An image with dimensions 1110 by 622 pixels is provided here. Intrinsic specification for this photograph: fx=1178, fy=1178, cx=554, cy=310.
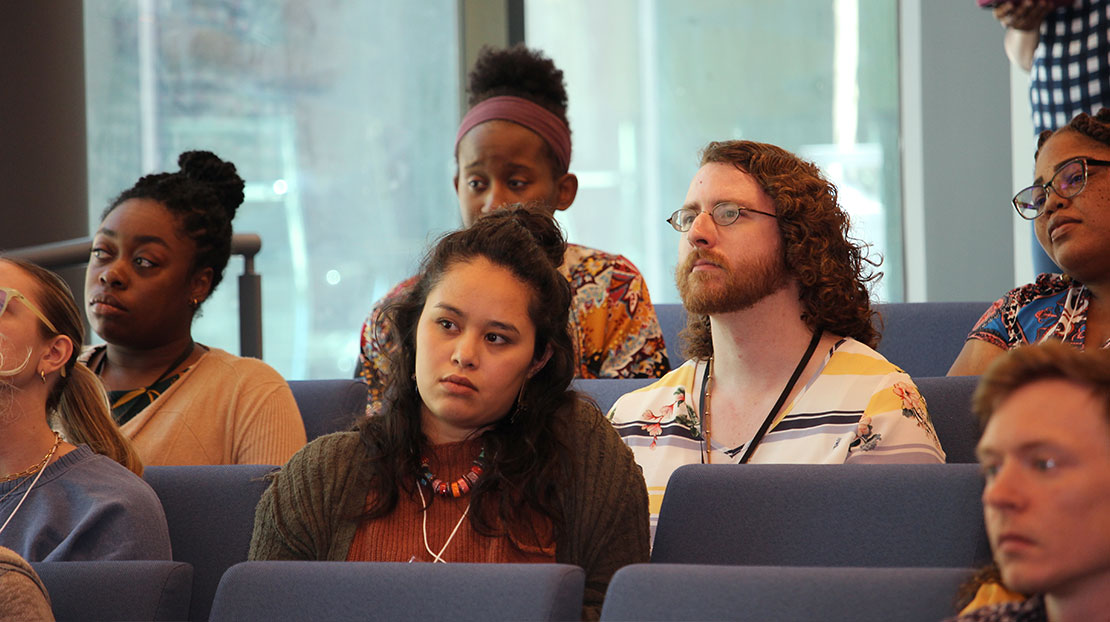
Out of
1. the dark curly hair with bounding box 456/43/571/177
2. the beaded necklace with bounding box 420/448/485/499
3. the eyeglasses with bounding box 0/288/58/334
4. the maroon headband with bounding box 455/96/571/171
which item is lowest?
the beaded necklace with bounding box 420/448/485/499

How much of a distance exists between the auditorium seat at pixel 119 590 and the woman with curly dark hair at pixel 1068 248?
1.56 metres

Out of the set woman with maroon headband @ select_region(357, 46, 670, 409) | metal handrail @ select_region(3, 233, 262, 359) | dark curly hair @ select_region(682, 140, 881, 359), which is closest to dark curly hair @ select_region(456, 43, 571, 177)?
woman with maroon headband @ select_region(357, 46, 670, 409)

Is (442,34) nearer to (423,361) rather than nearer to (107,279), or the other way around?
(107,279)

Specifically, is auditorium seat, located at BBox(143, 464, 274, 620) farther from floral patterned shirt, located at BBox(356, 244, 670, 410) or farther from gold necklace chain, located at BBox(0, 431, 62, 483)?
floral patterned shirt, located at BBox(356, 244, 670, 410)

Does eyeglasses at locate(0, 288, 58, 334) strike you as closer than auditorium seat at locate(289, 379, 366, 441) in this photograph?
Yes

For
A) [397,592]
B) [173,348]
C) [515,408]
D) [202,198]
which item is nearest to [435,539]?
[515,408]

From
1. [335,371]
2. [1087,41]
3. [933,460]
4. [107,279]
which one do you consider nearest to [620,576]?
[933,460]

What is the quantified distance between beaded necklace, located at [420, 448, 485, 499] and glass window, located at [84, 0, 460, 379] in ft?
11.4

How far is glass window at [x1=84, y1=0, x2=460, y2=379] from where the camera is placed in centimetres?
520

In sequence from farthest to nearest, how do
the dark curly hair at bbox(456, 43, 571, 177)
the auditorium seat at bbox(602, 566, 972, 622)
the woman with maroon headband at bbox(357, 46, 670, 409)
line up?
the dark curly hair at bbox(456, 43, 571, 177)
the woman with maroon headband at bbox(357, 46, 670, 409)
the auditorium seat at bbox(602, 566, 972, 622)

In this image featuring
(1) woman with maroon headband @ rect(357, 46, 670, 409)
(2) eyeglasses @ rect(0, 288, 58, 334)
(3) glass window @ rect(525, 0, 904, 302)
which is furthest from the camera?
(3) glass window @ rect(525, 0, 904, 302)

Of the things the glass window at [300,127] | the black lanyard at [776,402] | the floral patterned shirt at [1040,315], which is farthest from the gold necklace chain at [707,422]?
the glass window at [300,127]

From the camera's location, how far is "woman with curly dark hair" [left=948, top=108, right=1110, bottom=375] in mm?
2320

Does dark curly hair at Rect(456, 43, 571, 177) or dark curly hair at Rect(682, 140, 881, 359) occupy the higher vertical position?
dark curly hair at Rect(456, 43, 571, 177)
